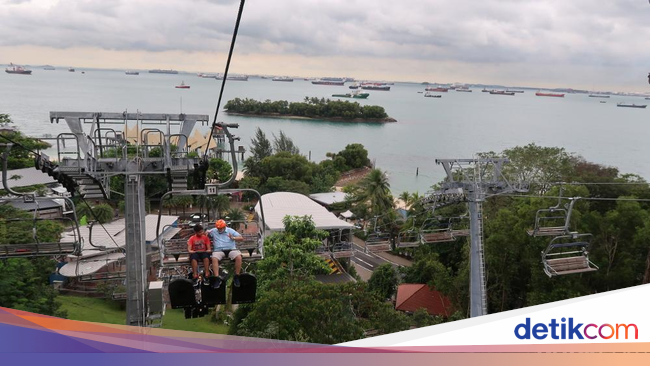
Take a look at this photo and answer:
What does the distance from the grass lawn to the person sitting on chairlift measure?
26.6ft

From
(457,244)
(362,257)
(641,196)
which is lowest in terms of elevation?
(362,257)

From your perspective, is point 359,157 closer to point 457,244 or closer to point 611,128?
point 457,244

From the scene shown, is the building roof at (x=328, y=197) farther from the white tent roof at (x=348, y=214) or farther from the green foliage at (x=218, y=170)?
the green foliage at (x=218, y=170)

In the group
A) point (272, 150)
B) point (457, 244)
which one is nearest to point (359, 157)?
point (272, 150)

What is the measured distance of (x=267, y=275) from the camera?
44.1ft

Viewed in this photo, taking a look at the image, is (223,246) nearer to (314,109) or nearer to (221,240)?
(221,240)

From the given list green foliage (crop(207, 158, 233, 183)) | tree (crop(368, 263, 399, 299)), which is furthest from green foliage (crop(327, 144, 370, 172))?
tree (crop(368, 263, 399, 299))

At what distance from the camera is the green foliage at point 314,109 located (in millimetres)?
84250

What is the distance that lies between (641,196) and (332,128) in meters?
62.1

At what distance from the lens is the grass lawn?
43.3ft

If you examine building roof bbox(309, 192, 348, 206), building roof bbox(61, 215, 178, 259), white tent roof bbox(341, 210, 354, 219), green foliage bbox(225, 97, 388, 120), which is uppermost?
green foliage bbox(225, 97, 388, 120)

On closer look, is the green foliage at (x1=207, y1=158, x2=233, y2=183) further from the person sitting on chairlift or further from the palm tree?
the person sitting on chairlift

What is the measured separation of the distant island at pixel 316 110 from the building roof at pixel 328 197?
5354cm

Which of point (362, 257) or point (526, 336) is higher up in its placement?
point (526, 336)
